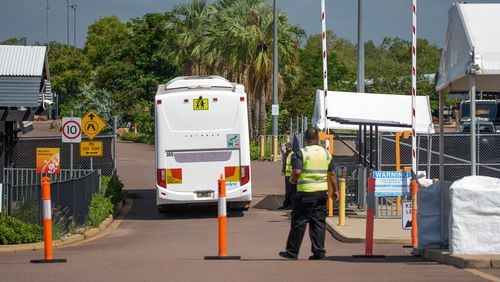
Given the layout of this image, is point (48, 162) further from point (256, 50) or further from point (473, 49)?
point (256, 50)

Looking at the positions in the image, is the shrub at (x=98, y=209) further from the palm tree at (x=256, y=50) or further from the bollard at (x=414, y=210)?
the palm tree at (x=256, y=50)

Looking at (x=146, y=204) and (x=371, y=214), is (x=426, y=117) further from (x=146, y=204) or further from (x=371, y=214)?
(x=371, y=214)

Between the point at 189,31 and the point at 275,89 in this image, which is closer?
the point at 275,89

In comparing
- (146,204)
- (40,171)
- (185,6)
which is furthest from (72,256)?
(185,6)

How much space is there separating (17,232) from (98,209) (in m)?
4.45

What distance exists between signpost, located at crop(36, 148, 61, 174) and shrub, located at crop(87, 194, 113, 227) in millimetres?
1732

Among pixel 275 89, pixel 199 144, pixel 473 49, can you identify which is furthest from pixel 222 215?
pixel 275 89

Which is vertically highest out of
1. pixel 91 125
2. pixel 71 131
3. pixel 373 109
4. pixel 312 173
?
pixel 373 109

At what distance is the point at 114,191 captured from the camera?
2762 cm

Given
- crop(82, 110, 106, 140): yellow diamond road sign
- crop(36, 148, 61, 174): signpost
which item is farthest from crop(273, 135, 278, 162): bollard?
crop(36, 148, 61, 174): signpost

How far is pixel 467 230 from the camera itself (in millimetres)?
12164

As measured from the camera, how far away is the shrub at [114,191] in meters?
26.7

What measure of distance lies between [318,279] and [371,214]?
3290 millimetres

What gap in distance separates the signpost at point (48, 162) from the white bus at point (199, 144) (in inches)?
140
